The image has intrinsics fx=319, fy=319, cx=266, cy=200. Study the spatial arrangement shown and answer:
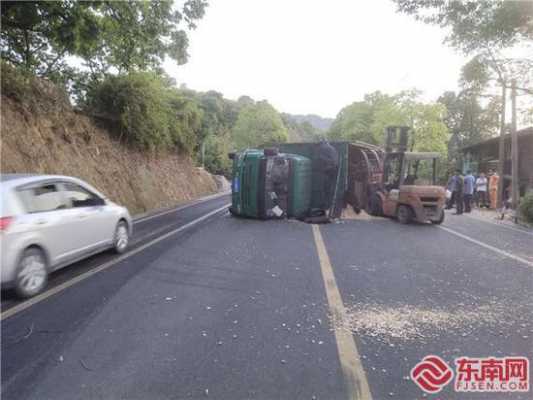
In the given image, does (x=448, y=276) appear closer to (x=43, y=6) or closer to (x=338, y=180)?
(x=338, y=180)

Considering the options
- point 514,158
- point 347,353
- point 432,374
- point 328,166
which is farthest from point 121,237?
point 514,158

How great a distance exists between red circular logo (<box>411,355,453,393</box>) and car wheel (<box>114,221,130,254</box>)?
17.3 ft

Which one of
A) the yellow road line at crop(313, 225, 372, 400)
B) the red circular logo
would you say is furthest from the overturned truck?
the red circular logo

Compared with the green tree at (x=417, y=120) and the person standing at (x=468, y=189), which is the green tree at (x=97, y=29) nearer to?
the person standing at (x=468, y=189)

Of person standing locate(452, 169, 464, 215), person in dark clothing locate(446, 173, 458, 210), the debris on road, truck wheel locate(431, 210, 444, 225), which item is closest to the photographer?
the debris on road

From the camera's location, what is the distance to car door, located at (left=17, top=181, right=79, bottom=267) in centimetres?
406

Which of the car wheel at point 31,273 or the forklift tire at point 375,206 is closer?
the car wheel at point 31,273

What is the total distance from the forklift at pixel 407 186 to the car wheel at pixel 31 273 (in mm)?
9266

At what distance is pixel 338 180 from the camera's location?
1062 centimetres

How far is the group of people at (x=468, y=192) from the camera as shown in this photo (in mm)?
13484

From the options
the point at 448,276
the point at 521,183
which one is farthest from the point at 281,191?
the point at 521,183

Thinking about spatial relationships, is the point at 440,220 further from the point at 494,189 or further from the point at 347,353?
the point at 494,189

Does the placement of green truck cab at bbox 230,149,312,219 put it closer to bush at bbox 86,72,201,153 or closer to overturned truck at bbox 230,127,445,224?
overturned truck at bbox 230,127,445,224

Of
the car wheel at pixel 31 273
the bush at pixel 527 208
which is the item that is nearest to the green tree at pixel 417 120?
the bush at pixel 527 208
